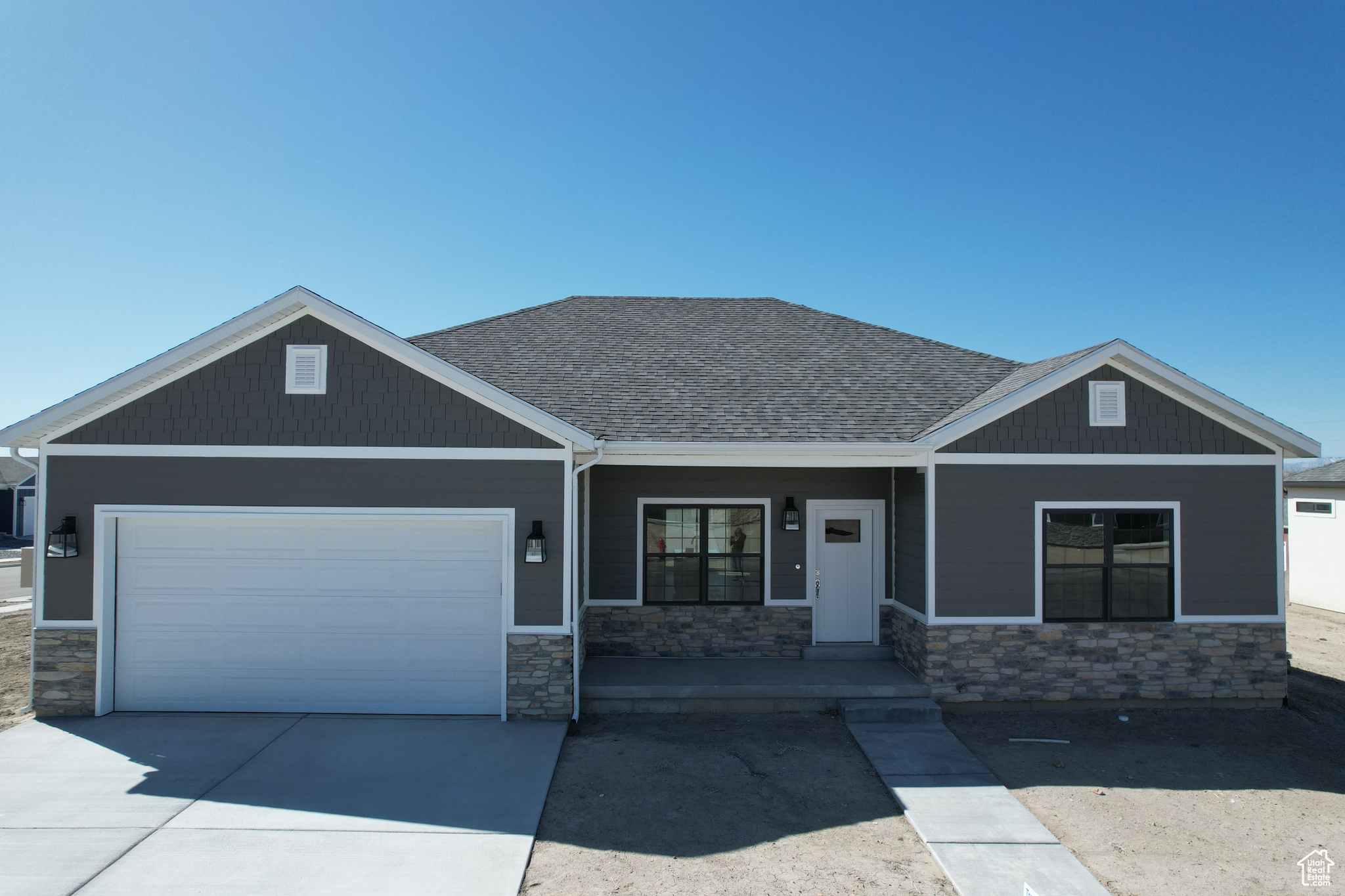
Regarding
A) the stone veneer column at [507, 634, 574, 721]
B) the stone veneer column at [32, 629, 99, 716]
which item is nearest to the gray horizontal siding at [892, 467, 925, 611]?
the stone veneer column at [507, 634, 574, 721]

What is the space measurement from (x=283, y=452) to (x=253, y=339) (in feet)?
4.09

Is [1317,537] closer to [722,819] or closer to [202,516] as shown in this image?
[722,819]

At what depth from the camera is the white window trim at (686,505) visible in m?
9.41

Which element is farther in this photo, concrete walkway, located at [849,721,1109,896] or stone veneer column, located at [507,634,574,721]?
stone veneer column, located at [507,634,574,721]

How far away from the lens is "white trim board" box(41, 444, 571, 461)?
7.50 meters

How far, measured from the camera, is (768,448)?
26.8 ft

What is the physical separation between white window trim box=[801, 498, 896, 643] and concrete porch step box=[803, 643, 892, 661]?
0.59 ft

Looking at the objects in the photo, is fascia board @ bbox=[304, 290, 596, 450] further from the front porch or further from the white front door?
the white front door

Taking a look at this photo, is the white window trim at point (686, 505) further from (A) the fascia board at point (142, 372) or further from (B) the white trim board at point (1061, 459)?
(A) the fascia board at point (142, 372)

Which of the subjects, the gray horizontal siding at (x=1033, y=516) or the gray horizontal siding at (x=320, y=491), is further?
the gray horizontal siding at (x=1033, y=516)

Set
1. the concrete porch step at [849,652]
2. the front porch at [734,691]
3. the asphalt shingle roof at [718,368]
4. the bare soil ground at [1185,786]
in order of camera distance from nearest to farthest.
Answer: the bare soil ground at [1185,786], the front porch at [734,691], the asphalt shingle roof at [718,368], the concrete porch step at [849,652]

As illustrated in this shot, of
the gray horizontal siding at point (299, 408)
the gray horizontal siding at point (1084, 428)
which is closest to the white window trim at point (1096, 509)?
the gray horizontal siding at point (1084, 428)

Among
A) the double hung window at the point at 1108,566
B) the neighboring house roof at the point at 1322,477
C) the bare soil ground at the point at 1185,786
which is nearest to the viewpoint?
the bare soil ground at the point at 1185,786

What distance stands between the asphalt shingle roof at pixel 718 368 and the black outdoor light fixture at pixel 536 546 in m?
1.39
